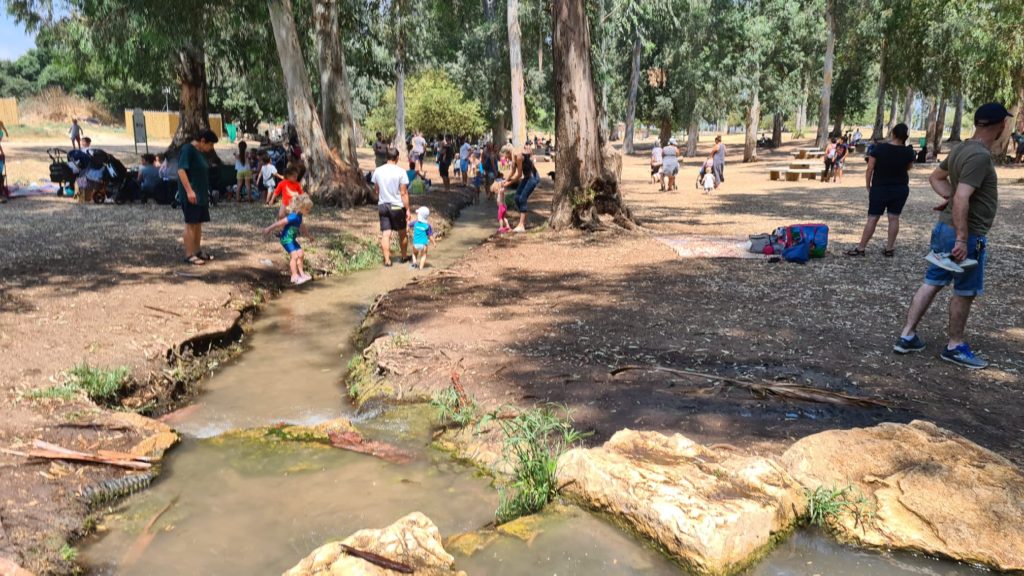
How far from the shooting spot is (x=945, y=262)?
5.21 metres

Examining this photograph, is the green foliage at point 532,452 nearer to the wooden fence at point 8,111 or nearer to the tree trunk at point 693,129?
the tree trunk at point 693,129

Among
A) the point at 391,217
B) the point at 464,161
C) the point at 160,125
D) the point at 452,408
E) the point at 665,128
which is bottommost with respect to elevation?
the point at 452,408

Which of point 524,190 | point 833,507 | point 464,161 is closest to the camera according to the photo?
point 833,507

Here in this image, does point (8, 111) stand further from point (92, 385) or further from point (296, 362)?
point (92, 385)

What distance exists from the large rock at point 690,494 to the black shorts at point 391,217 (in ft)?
24.1

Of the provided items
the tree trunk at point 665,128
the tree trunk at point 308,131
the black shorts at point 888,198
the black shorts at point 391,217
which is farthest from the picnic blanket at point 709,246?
the tree trunk at point 665,128

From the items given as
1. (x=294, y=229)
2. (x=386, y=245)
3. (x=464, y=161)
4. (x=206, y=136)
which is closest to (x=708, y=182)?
(x=464, y=161)

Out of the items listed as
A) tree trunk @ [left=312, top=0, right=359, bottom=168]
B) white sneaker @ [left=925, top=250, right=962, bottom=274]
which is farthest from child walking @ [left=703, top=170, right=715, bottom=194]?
white sneaker @ [left=925, top=250, right=962, bottom=274]

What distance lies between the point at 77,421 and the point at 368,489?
215 centimetres

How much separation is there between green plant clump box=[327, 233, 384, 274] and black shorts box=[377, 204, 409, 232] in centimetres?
82

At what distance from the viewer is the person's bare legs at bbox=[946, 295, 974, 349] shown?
531cm

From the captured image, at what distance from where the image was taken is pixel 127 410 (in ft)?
17.5

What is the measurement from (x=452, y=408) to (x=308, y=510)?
1414 mm

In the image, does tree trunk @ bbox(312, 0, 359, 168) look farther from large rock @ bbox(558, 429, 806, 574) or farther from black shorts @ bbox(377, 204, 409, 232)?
large rock @ bbox(558, 429, 806, 574)
